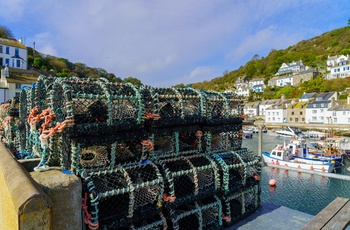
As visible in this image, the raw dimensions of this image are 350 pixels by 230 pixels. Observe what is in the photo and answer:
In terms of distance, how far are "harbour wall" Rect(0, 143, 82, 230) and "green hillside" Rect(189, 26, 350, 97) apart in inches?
2758

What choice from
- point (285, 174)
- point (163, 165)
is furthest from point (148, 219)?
point (285, 174)

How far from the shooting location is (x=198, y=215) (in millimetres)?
3049

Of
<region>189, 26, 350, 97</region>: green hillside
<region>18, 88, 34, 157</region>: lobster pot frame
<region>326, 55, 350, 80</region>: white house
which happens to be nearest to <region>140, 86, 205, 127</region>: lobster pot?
<region>18, 88, 34, 157</region>: lobster pot frame

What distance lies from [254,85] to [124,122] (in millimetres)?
83681

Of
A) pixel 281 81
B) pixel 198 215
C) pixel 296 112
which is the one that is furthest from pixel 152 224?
pixel 281 81

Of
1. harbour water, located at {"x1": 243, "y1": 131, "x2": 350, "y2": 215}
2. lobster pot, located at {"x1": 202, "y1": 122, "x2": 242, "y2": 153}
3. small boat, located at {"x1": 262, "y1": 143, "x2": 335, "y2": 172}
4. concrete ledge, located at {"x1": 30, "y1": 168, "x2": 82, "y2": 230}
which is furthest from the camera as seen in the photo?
small boat, located at {"x1": 262, "y1": 143, "x2": 335, "y2": 172}

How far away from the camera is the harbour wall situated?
144 cm

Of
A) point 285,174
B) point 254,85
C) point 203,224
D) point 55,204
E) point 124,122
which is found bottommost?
point 285,174

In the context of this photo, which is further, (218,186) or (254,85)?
(254,85)

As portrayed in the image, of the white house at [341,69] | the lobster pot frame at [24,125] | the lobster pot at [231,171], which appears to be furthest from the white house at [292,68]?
the lobster pot frame at [24,125]

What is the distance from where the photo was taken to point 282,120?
4919cm

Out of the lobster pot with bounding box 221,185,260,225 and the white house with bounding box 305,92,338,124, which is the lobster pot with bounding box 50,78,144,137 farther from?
the white house with bounding box 305,92,338,124

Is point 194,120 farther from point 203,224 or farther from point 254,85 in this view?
point 254,85

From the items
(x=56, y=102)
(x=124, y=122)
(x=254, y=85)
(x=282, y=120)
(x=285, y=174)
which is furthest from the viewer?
(x=254, y=85)
